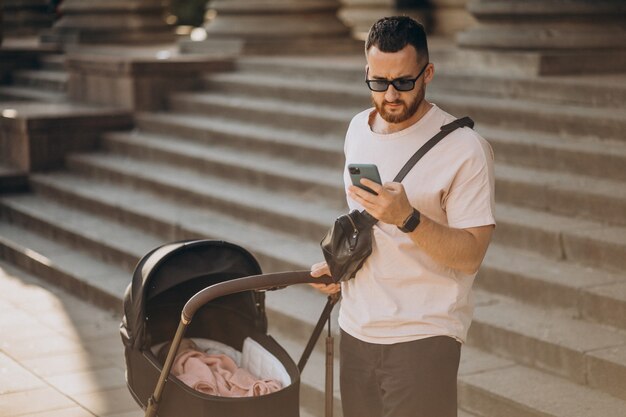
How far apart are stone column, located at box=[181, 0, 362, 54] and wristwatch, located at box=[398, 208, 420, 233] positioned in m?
9.22

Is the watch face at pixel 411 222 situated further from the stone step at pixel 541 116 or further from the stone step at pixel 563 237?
the stone step at pixel 541 116

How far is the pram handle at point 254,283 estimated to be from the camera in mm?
3893

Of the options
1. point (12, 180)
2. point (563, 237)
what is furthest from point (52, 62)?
point (563, 237)

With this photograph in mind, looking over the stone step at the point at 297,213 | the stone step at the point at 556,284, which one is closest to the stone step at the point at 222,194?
the stone step at the point at 297,213

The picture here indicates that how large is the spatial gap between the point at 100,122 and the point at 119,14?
503 cm

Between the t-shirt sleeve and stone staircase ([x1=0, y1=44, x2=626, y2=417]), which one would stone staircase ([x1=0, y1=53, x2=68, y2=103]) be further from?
the t-shirt sleeve

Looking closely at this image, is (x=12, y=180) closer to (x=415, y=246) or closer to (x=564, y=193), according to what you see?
(x=564, y=193)

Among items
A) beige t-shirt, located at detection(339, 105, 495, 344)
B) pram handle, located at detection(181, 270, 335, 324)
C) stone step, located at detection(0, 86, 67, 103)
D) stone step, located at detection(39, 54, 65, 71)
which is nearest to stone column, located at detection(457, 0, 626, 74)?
pram handle, located at detection(181, 270, 335, 324)

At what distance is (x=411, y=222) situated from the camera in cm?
331

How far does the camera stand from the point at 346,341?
371 cm

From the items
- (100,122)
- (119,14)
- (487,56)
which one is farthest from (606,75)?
(119,14)

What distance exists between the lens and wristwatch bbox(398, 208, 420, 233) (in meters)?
3.31

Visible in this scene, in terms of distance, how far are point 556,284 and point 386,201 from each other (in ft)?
9.99

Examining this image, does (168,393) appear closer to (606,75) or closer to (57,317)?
(57,317)
